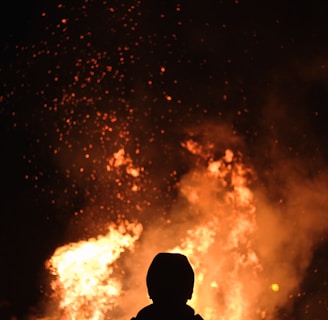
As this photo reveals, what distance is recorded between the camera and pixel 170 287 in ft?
6.36

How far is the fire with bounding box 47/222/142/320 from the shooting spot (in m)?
8.96

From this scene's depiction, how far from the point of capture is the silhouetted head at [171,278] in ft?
6.32

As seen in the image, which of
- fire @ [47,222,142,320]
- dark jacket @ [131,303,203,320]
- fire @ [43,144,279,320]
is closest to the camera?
dark jacket @ [131,303,203,320]

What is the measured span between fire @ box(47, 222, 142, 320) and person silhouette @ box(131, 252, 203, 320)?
7.13 metres

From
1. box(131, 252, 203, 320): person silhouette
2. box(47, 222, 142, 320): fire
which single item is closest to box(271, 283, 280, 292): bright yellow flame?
box(47, 222, 142, 320): fire

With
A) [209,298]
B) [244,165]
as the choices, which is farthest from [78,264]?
[244,165]

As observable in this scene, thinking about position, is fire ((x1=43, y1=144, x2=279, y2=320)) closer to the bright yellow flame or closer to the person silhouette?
the bright yellow flame

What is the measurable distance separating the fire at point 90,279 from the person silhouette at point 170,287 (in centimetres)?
713

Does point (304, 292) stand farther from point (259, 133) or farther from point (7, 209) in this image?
point (7, 209)

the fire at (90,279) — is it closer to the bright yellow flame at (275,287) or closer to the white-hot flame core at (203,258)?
the white-hot flame core at (203,258)

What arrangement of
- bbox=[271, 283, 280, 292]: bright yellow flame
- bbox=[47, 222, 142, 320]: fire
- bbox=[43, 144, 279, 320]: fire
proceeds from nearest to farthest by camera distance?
bbox=[47, 222, 142, 320]: fire → bbox=[43, 144, 279, 320]: fire → bbox=[271, 283, 280, 292]: bright yellow flame

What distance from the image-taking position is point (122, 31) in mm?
10133

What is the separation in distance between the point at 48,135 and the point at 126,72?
83.7 inches

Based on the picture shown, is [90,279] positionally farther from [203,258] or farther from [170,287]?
[170,287]
